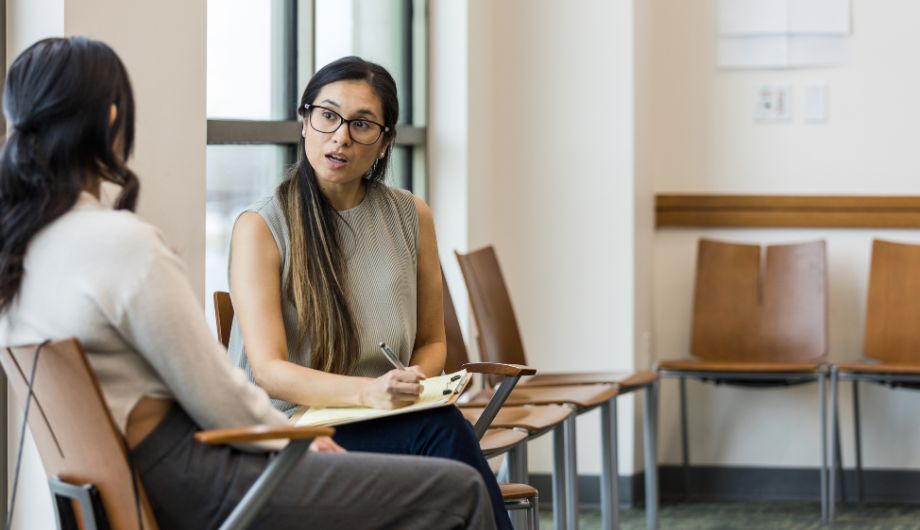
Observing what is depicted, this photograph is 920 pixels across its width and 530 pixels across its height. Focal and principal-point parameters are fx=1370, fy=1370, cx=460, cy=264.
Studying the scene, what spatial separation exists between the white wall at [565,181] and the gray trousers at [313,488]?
2.88 meters

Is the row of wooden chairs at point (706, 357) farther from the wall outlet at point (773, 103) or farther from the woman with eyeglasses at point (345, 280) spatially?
the wall outlet at point (773, 103)

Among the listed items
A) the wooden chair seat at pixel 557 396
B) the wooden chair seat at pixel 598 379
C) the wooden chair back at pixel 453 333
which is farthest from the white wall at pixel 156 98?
the wooden chair seat at pixel 598 379

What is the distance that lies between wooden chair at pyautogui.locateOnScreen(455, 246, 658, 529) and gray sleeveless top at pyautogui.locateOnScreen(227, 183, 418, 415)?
1061mm

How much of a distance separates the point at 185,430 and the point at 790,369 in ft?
10.6

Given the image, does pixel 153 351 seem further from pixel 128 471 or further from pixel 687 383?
pixel 687 383

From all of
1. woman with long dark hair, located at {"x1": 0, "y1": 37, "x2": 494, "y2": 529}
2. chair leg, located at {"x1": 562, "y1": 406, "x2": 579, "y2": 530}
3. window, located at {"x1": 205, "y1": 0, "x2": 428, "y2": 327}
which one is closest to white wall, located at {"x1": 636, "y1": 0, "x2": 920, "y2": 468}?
window, located at {"x1": 205, "y1": 0, "x2": 428, "y2": 327}

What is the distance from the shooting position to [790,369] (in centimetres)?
470

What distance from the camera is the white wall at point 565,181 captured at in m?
4.84

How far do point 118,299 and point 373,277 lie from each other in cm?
96

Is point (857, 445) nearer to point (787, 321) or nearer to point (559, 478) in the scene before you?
point (787, 321)

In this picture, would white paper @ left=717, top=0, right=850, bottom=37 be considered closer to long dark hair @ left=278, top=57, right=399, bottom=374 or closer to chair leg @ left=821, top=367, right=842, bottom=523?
chair leg @ left=821, top=367, right=842, bottom=523

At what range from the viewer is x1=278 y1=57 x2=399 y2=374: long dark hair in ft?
8.32

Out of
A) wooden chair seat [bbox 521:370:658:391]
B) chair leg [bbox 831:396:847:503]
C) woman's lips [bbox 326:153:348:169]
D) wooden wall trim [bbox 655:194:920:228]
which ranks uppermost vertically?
woman's lips [bbox 326:153:348:169]

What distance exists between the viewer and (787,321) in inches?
197
